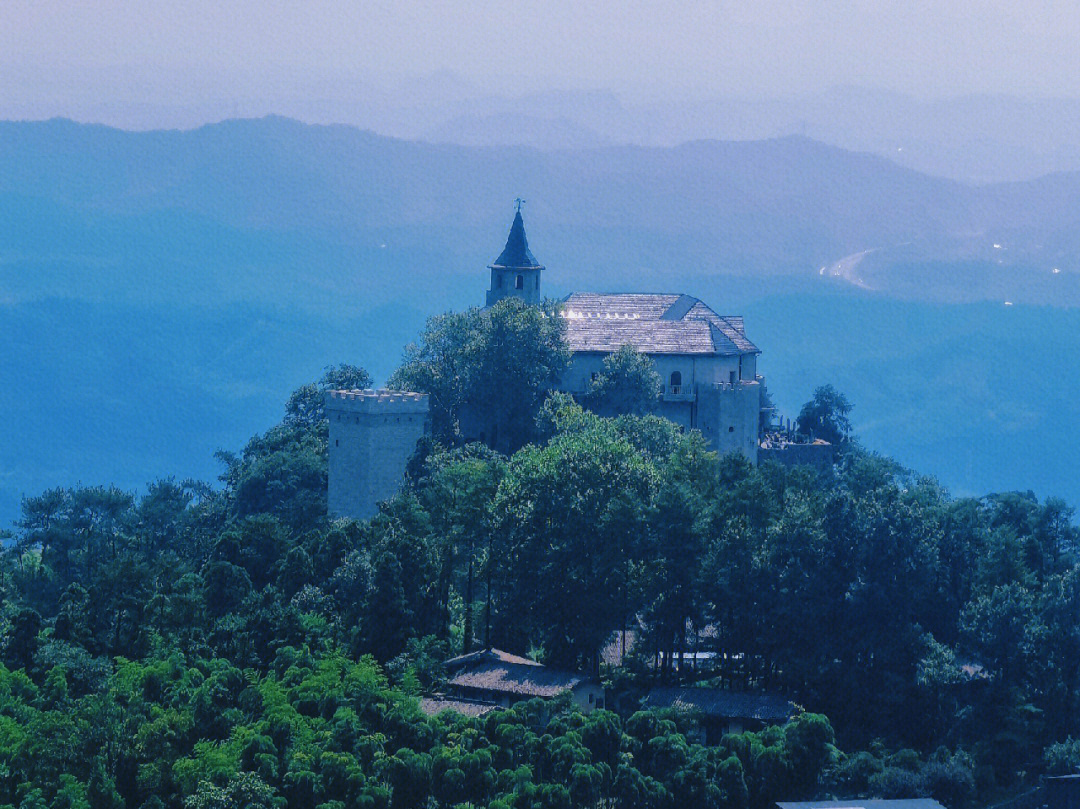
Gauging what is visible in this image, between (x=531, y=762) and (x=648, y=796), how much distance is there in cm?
273

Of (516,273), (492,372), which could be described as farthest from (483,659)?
(516,273)

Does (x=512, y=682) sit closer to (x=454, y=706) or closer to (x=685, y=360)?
(x=454, y=706)

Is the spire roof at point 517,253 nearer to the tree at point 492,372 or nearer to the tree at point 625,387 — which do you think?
the tree at point 492,372

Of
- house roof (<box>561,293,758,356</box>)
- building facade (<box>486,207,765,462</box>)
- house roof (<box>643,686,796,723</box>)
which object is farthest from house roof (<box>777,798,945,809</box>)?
house roof (<box>561,293,758,356</box>)

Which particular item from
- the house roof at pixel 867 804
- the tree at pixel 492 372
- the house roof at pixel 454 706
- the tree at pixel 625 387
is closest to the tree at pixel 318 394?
the tree at pixel 492 372

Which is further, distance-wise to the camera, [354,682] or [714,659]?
[714,659]

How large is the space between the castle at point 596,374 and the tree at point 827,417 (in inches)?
135

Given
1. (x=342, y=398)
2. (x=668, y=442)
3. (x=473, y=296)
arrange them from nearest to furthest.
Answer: (x=668, y=442), (x=342, y=398), (x=473, y=296)

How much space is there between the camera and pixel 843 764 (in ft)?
144

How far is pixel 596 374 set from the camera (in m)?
71.1

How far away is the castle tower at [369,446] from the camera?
6712 cm

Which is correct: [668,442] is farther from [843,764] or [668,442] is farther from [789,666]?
[843,764]

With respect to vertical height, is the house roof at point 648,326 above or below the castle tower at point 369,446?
above

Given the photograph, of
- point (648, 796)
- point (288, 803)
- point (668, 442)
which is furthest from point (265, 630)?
point (668, 442)
